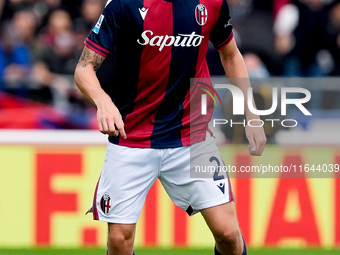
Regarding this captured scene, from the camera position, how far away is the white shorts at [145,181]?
445 cm

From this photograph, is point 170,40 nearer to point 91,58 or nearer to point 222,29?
point 222,29

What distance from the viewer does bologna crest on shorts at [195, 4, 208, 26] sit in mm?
4379

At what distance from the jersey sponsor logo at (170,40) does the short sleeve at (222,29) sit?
0.48 feet

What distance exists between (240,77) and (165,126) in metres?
0.56

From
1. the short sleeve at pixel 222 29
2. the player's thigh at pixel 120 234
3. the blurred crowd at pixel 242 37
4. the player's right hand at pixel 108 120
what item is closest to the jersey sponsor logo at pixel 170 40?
the short sleeve at pixel 222 29

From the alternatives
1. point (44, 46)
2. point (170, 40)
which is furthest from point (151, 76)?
point (44, 46)

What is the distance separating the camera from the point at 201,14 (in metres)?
4.39

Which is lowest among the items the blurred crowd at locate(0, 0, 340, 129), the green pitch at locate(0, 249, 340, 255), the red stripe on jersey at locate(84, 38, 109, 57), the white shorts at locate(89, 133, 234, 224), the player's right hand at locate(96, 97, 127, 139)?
the green pitch at locate(0, 249, 340, 255)

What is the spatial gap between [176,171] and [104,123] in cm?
71

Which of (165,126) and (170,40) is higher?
(170,40)

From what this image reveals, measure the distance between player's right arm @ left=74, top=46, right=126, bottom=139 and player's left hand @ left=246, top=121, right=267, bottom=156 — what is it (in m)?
0.87

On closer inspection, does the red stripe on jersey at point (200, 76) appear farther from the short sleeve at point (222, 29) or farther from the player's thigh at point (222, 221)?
the player's thigh at point (222, 221)

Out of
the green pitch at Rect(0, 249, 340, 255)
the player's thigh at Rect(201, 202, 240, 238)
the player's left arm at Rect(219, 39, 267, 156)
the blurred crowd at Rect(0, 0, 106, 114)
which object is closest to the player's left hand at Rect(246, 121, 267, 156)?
the player's left arm at Rect(219, 39, 267, 156)

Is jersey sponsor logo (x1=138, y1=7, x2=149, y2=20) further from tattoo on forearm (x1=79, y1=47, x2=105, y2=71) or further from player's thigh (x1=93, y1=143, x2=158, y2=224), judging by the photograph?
player's thigh (x1=93, y1=143, x2=158, y2=224)
